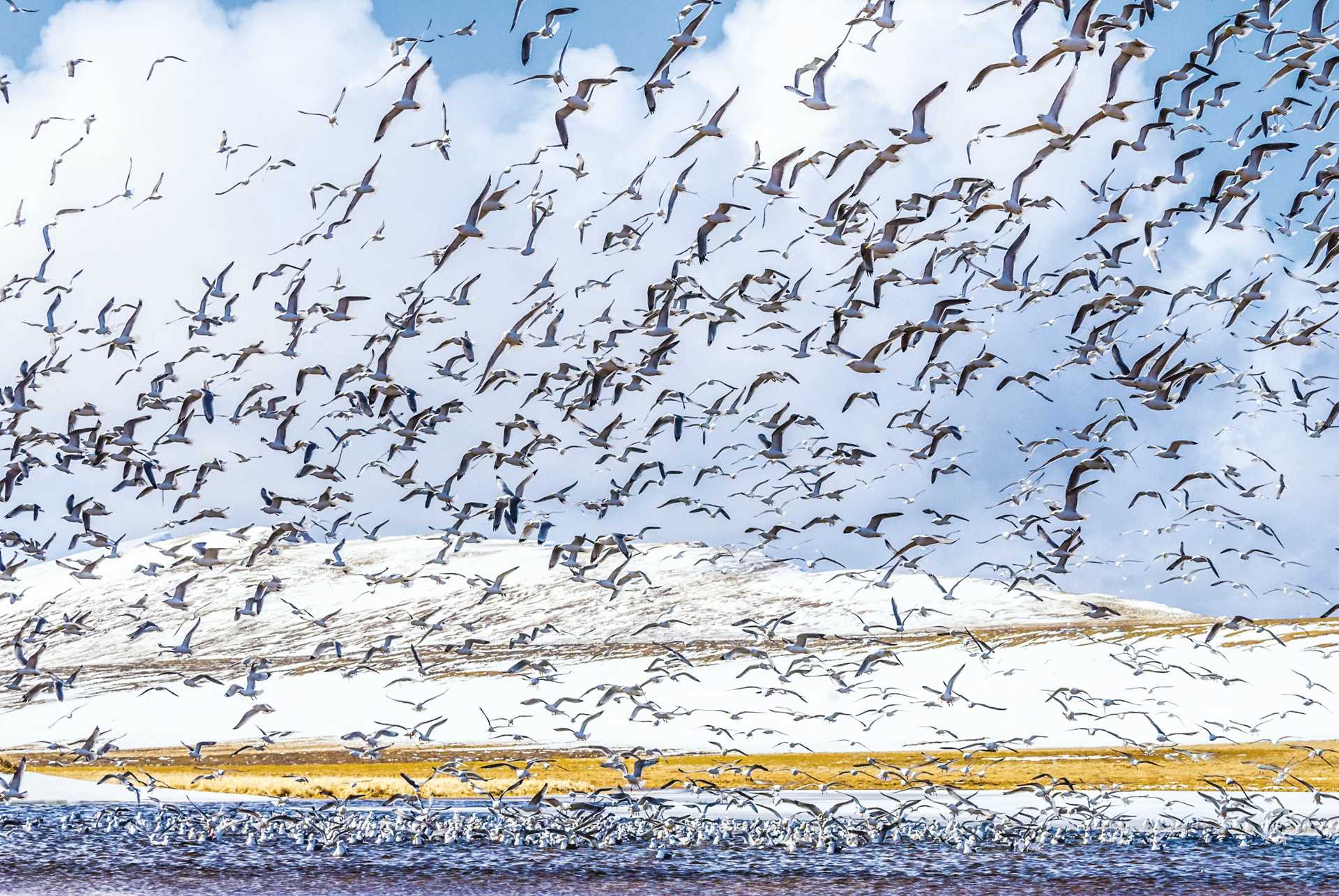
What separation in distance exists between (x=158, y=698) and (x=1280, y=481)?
5996 centimetres

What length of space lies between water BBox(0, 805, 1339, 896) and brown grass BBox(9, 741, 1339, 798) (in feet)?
27.9

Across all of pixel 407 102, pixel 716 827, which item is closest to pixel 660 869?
pixel 716 827

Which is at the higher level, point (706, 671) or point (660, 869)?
point (706, 671)

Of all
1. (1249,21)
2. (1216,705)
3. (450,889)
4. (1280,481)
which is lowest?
(450,889)

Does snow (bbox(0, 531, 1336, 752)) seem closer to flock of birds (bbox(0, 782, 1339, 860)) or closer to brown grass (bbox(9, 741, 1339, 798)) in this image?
brown grass (bbox(9, 741, 1339, 798))

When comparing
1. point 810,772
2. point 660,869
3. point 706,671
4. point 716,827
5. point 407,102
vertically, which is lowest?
point 660,869

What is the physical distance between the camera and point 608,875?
24094mm

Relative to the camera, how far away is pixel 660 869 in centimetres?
2467

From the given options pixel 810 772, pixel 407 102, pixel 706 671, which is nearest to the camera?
pixel 407 102

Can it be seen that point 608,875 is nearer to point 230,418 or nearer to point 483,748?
point 230,418

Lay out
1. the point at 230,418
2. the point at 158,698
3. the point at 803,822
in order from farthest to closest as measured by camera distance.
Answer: the point at 158,698 < the point at 230,418 < the point at 803,822

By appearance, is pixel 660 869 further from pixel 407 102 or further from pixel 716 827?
pixel 407 102

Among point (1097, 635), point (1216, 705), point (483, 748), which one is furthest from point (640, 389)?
point (1097, 635)

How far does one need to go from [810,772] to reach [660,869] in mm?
17624
